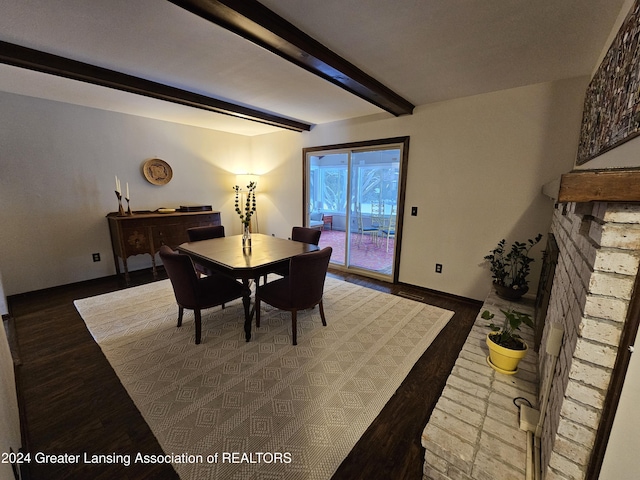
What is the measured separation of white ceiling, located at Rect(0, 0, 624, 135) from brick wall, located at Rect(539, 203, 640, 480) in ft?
4.71

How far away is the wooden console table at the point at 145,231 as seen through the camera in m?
3.60

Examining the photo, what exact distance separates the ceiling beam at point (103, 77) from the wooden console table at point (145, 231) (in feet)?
5.89

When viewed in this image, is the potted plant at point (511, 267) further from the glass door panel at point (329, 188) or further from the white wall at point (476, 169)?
the glass door panel at point (329, 188)

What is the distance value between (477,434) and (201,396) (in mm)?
1633

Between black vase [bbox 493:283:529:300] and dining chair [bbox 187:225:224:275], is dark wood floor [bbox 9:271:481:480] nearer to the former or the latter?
black vase [bbox 493:283:529:300]

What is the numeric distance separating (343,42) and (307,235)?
2052 millimetres

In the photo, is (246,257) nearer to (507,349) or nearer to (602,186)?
(507,349)

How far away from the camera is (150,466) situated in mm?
1309

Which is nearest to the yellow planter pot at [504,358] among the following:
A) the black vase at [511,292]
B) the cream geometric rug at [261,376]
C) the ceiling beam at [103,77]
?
the cream geometric rug at [261,376]

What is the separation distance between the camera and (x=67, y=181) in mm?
3432

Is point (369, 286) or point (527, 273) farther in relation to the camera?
point (369, 286)

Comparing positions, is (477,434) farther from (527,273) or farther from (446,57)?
(446,57)

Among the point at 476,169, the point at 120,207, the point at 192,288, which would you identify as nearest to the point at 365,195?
the point at 476,169

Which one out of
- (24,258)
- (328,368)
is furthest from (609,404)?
(24,258)
